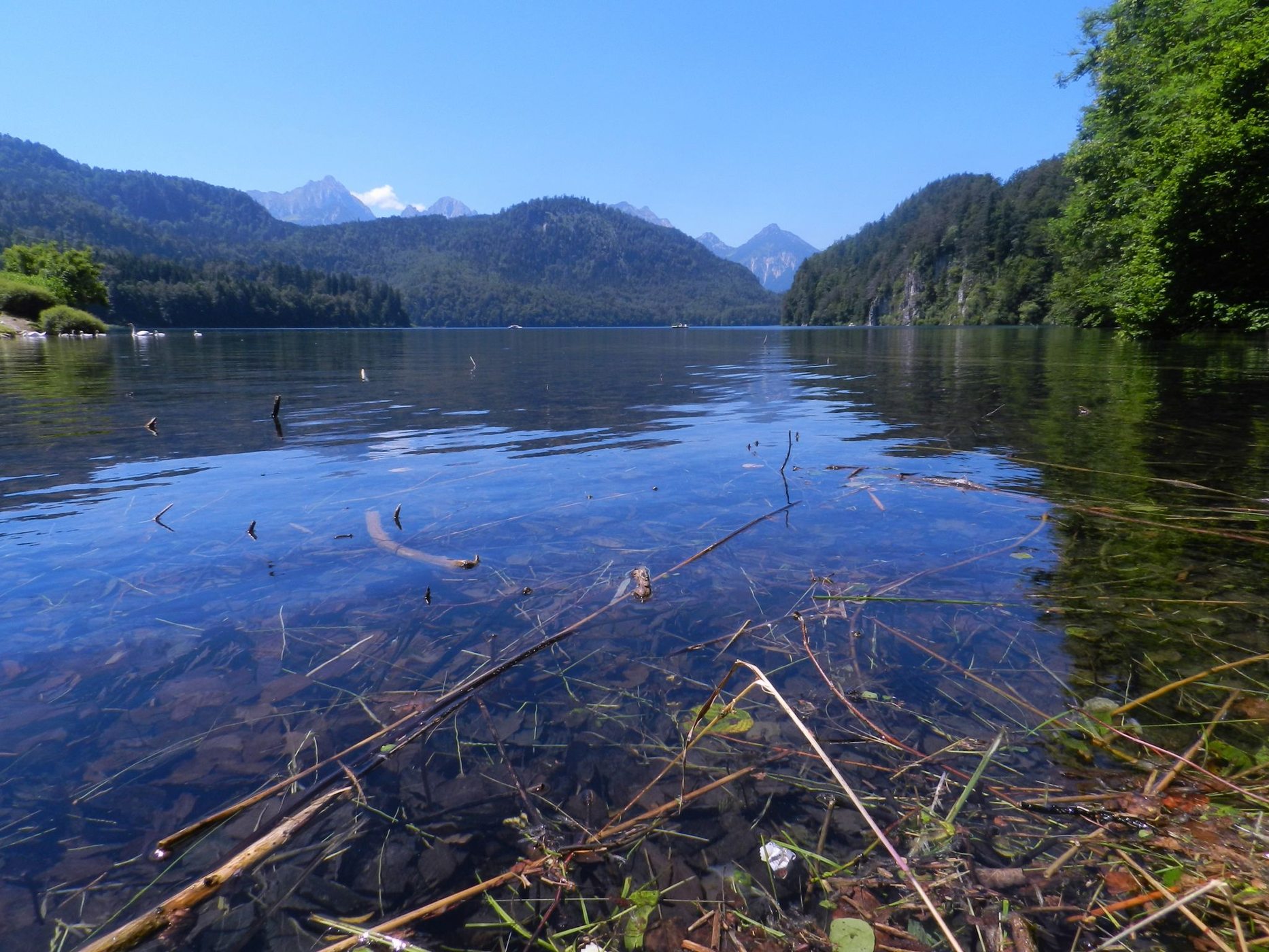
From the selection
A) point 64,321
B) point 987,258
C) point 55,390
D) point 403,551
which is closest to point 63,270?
point 64,321

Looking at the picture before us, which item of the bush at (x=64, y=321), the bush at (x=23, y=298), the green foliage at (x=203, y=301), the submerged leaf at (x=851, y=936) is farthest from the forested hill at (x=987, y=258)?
the green foliage at (x=203, y=301)

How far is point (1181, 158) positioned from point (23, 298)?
111586 mm

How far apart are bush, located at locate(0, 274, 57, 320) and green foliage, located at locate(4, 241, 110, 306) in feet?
44.2

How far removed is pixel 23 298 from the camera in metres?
75.0

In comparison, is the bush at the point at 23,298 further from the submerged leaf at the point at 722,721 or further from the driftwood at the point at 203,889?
the submerged leaf at the point at 722,721

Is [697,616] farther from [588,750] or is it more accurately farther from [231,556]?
[231,556]

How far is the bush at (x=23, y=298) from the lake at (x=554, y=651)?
302ft

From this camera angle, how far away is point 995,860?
246 centimetres

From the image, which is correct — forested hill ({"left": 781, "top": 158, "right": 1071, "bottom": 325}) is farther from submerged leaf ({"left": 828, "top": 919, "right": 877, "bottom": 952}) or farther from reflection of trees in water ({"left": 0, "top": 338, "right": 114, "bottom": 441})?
submerged leaf ({"left": 828, "top": 919, "right": 877, "bottom": 952})

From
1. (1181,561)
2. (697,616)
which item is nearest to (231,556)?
(697,616)

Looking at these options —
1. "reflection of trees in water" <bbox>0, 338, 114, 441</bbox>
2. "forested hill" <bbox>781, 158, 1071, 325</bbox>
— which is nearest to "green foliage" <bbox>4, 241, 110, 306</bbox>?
"reflection of trees in water" <bbox>0, 338, 114, 441</bbox>

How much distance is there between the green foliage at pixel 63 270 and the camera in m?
93.6

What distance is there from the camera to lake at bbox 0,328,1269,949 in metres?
2.58

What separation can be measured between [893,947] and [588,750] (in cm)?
158
